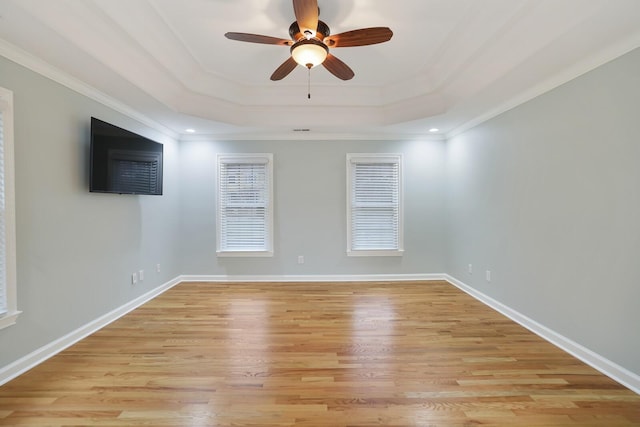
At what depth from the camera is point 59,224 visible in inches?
102

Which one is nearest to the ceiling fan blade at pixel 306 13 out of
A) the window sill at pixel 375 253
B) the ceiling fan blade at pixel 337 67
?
the ceiling fan blade at pixel 337 67

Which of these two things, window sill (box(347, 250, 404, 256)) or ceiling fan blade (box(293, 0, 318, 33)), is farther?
window sill (box(347, 250, 404, 256))

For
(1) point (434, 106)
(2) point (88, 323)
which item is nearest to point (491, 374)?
(1) point (434, 106)

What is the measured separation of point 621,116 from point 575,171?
20.0 inches

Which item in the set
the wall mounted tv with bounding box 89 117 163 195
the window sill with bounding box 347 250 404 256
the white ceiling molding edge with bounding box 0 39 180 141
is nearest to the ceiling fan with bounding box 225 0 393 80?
the white ceiling molding edge with bounding box 0 39 180 141

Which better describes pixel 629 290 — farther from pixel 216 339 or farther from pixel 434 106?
pixel 216 339

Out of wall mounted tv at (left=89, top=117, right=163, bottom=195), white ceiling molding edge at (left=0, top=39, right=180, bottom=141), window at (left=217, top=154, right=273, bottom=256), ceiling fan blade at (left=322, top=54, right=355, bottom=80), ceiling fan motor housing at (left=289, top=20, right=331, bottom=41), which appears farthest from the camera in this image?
window at (left=217, top=154, right=273, bottom=256)

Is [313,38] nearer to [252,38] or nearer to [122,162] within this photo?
[252,38]

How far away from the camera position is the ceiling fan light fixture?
2.15m

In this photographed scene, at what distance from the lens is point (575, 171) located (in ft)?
8.15

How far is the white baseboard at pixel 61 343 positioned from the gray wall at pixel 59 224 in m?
0.05

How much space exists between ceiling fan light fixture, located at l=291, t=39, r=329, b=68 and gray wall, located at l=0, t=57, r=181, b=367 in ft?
7.02

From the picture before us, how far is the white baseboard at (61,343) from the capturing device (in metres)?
2.16

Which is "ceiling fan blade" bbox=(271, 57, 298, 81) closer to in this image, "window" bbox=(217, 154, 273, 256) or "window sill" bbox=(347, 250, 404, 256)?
"window" bbox=(217, 154, 273, 256)
